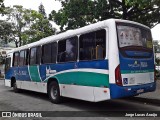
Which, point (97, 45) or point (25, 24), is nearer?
point (97, 45)

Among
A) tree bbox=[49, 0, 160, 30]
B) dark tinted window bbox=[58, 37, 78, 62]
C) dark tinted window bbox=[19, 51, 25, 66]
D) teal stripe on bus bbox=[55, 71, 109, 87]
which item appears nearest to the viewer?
teal stripe on bus bbox=[55, 71, 109, 87]

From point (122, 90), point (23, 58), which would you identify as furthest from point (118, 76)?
point (23, 58)

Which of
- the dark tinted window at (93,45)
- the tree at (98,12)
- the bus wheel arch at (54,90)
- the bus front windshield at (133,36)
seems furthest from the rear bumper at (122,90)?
the tree at (98,12)

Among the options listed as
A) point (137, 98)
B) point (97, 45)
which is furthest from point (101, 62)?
point (137, 98)

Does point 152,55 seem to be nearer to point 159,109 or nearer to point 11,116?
point 159,109

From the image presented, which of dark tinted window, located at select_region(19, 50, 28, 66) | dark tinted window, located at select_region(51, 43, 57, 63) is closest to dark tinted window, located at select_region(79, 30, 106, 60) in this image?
dark tinted window, located at select_region(51, 43, 57, 63)

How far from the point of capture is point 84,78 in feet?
30.7

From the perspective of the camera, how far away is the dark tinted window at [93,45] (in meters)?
8.70

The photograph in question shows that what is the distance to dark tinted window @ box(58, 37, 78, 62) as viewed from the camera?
400 inches

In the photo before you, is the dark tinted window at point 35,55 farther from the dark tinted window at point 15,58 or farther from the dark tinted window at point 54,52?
the dark tinted window at point 15,58

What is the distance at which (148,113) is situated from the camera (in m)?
8.88

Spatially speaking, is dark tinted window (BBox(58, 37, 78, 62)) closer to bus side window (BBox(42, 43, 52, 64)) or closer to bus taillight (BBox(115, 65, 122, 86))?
bus side window (BBox(42, 43, 52, 64))

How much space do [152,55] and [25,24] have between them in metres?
35.7

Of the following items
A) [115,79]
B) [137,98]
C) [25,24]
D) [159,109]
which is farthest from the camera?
[25,24]
